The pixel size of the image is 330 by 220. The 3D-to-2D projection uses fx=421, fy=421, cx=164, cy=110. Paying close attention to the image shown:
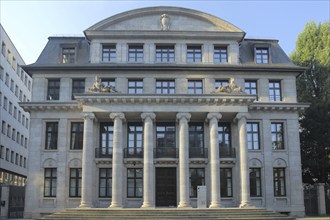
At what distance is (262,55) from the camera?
41.6 metres

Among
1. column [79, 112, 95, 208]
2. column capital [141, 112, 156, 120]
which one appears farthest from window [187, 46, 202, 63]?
column [79, 112, 95, 208]

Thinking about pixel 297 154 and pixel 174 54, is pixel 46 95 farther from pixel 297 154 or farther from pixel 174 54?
pixel 297 154

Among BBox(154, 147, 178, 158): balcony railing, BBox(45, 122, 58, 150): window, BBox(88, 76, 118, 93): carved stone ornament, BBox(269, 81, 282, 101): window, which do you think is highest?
BBox(269, 81, 282, 101): window

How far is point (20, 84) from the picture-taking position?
6556 centimetres

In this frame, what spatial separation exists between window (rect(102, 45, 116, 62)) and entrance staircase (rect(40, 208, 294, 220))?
48.3 ft

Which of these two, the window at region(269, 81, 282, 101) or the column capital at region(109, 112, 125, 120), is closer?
the column capital at region(109, 112, 125, 120)

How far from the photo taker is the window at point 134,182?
38.0 meters

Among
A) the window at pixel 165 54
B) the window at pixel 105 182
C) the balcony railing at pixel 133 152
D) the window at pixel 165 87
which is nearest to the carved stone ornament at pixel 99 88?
the window at pixel 165 87

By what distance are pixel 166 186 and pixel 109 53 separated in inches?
541

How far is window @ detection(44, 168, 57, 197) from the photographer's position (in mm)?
37719

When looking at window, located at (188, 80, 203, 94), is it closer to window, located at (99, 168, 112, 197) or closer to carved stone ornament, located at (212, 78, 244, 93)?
carved stone ornament, located at (212, 78, 244, 93)

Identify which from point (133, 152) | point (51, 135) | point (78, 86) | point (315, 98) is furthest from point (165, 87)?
point (315, 98)

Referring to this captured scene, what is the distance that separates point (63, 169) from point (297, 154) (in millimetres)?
21405

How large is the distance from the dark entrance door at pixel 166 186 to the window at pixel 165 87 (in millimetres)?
7235
